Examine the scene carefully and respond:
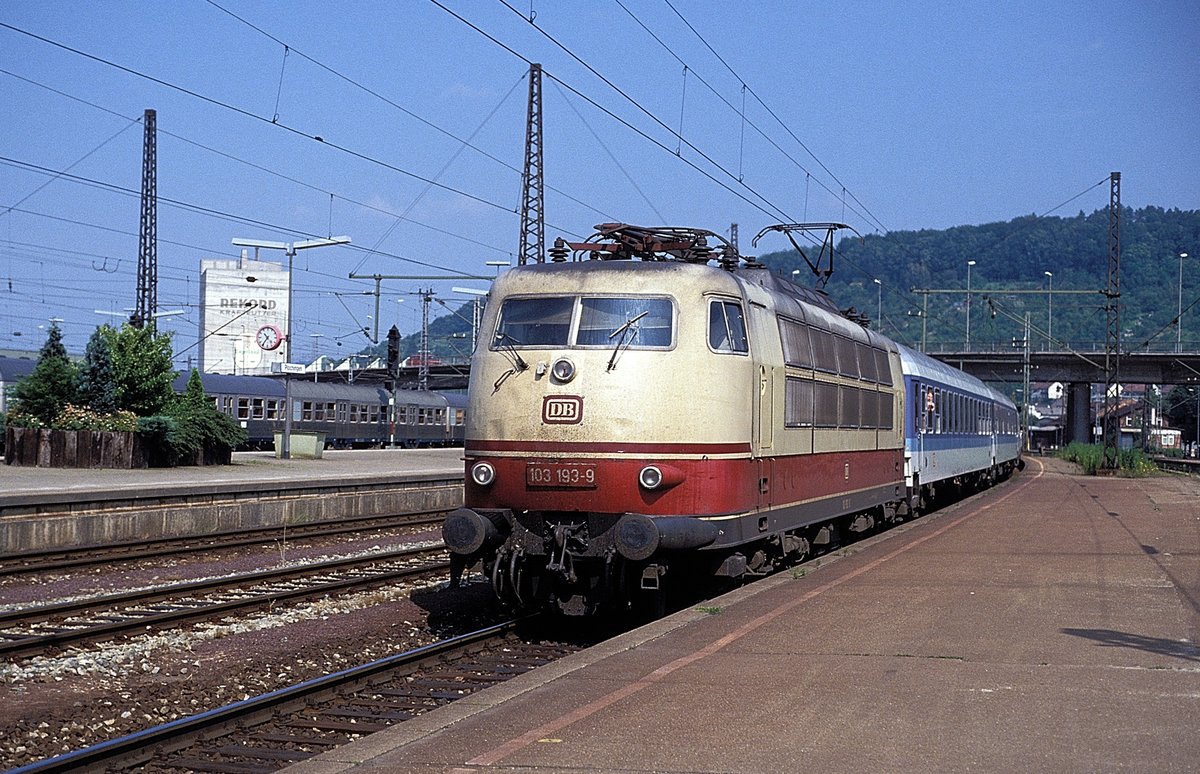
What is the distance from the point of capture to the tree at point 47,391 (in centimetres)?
3469

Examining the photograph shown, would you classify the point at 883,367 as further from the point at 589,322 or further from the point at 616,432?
the point at 616,432

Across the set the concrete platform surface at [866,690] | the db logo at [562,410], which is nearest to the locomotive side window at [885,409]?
the concrete platform surface at [866,690]

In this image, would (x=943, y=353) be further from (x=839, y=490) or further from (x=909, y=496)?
(x=839, y=490)

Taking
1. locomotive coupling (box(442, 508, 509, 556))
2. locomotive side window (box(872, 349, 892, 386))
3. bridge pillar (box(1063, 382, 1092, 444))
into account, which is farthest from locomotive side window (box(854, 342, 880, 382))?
bridge pillar (box(1063, 382, 1092, 444))

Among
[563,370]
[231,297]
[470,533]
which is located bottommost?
[470,533]

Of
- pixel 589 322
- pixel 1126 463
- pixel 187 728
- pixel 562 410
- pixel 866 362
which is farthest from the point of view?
pixel 1126 463

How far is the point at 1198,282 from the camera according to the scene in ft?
568

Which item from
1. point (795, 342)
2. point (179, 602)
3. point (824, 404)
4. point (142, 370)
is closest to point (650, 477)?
point (795, 342)

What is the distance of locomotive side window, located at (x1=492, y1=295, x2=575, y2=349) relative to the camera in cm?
1180

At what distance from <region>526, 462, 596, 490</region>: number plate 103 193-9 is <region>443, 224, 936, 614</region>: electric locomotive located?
1cm

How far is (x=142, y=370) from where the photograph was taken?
3512 centimetres

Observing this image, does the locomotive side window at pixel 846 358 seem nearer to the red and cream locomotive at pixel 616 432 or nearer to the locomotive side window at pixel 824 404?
the locomotive side window at pixel 824 404

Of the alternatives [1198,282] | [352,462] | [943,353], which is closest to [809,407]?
[352,462]

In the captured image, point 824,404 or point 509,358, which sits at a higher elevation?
point 509,358
